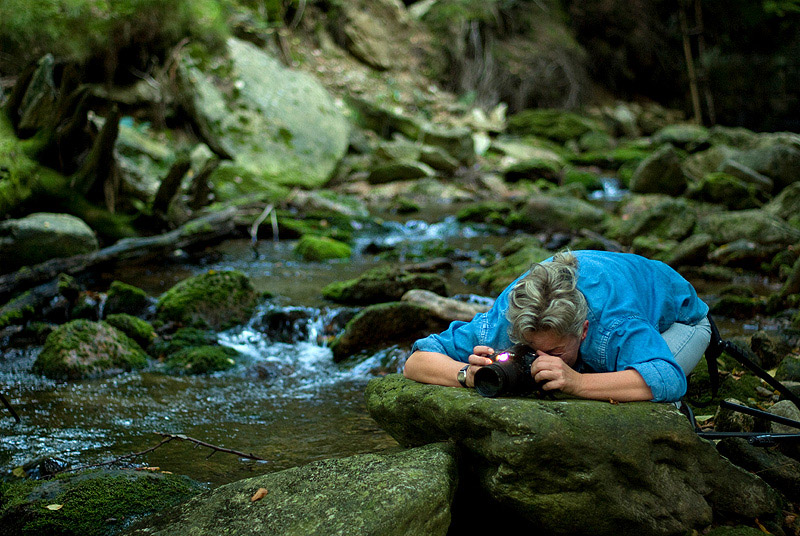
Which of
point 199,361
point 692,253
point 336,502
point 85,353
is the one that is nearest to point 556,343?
point 336,502

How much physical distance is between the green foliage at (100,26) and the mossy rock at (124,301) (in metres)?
5.14

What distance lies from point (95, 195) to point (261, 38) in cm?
940

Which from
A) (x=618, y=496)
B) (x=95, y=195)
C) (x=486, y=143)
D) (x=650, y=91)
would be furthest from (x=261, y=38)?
(x=650, y=91)

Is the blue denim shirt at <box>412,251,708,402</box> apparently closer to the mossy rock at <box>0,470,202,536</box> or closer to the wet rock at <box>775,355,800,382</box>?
the wet rock at <box>775,355,800,382</box>

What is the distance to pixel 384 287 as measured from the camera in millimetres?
5801

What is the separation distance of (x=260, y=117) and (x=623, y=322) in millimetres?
11861

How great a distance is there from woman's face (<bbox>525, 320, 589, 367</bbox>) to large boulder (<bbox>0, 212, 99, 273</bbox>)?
5.86 meters

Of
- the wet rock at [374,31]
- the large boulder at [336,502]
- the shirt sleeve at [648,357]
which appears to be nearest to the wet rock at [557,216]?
the shirt sleeve at [648,357]

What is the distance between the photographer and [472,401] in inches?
83.4

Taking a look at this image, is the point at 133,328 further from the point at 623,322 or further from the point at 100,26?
the point at 100,26

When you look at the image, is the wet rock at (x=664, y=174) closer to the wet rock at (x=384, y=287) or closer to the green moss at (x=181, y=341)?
the wet rock at (x=384, y=287)

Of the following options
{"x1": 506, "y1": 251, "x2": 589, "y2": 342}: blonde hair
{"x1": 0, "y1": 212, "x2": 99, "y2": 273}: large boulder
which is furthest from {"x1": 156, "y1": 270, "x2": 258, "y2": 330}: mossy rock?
{"x1": 506, "y1": 251, "x2": 589, "y2": 342}: blonde hair

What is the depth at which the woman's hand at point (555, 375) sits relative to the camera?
2041 mm

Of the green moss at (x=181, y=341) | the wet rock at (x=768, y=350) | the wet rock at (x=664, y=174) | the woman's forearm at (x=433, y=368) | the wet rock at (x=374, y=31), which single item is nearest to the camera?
the woman's forearm at (x=433, y=368)
